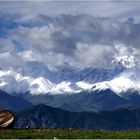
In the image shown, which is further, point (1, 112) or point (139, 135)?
point (1, 112)

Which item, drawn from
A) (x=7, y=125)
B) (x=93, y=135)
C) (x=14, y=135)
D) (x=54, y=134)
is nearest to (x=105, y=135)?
(x=93, y=135)

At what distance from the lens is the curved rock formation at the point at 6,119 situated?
5019cm

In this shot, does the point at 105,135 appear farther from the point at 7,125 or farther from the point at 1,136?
the point at 7,125

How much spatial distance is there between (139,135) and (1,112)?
16889 millimetres

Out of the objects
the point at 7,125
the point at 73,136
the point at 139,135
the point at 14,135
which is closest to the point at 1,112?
the point at 7,125

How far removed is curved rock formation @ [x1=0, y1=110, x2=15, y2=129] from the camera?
50188 millimetres

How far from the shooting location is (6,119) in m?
50.6

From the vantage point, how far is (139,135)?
41312 millimetres

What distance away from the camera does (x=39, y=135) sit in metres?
42.1

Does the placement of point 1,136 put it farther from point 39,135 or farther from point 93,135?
point 93,135

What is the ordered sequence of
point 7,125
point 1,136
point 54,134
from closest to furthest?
1. point 1,136
2. point 54,134
3. point 7,125

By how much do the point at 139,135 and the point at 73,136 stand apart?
5984mm

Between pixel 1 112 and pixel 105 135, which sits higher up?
pixel 1 112

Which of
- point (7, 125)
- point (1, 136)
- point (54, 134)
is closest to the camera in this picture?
point (1, 136)
